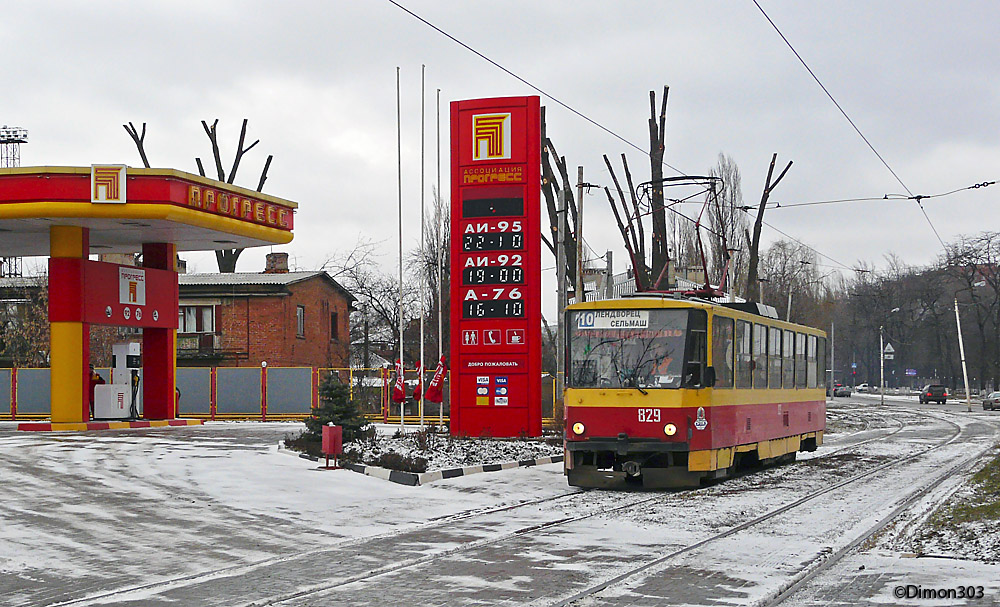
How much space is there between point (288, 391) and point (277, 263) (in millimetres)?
22396

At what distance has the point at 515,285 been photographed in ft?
81.2

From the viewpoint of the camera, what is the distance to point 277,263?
194 ft

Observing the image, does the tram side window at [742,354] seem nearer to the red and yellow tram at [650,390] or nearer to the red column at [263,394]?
the red and yellow tram at [650,390]

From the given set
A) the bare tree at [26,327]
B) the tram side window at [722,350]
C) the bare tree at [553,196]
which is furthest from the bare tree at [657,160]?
the bare tree at [26,327]

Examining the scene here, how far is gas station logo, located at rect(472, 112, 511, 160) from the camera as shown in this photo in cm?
2511

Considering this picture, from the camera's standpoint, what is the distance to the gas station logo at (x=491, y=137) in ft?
82.4

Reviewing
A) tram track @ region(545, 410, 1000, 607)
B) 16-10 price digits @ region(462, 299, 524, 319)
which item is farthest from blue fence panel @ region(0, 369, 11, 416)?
tram track @ region(545, 410, 1000, 607)

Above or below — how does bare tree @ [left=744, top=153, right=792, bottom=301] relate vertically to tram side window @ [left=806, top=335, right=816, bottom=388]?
above

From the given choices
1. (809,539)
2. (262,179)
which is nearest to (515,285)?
(809,539)

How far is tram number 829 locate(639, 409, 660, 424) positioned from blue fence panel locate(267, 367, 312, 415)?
22.5 meters

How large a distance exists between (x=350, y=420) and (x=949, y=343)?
281ft

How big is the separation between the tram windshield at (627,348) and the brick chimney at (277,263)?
142 feet

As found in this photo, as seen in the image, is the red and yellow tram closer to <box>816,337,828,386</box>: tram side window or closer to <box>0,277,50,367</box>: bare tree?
<box>816,337,828,386</box>: tram side window

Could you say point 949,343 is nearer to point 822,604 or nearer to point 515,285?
point 515,285
